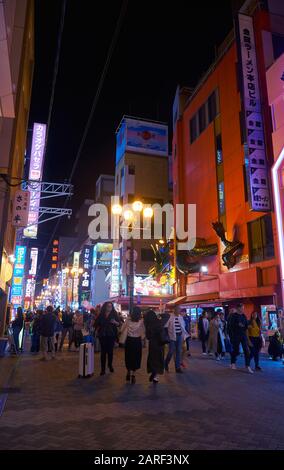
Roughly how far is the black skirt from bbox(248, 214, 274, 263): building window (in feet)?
39.2

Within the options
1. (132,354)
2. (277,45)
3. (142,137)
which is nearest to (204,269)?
(277,45)

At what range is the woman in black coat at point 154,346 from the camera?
8.76 meters

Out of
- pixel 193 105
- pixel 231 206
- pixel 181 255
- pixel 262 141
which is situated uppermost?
pixel 193 105

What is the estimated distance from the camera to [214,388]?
8.14 metres

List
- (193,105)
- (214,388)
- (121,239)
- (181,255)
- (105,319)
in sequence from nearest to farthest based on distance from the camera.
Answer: (214,388) → (105,319) → (181,255) → (193,105) → (121,239)

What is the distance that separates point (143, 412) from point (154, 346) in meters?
2.94

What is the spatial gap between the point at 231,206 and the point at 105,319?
1506cm

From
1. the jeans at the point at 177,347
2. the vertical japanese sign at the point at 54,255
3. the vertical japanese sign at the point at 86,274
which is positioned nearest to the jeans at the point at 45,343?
the jeans at the point at 177,347

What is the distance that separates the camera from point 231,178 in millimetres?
23156

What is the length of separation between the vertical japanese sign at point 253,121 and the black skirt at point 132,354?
11218 mm

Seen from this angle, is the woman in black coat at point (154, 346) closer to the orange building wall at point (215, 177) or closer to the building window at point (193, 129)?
the orange building wall at point (215, 177)

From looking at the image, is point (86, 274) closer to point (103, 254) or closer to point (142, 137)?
point (103, 254)

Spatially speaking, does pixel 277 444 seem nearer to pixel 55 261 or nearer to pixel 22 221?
pixel 22 221

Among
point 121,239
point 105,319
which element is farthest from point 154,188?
point 105,319
